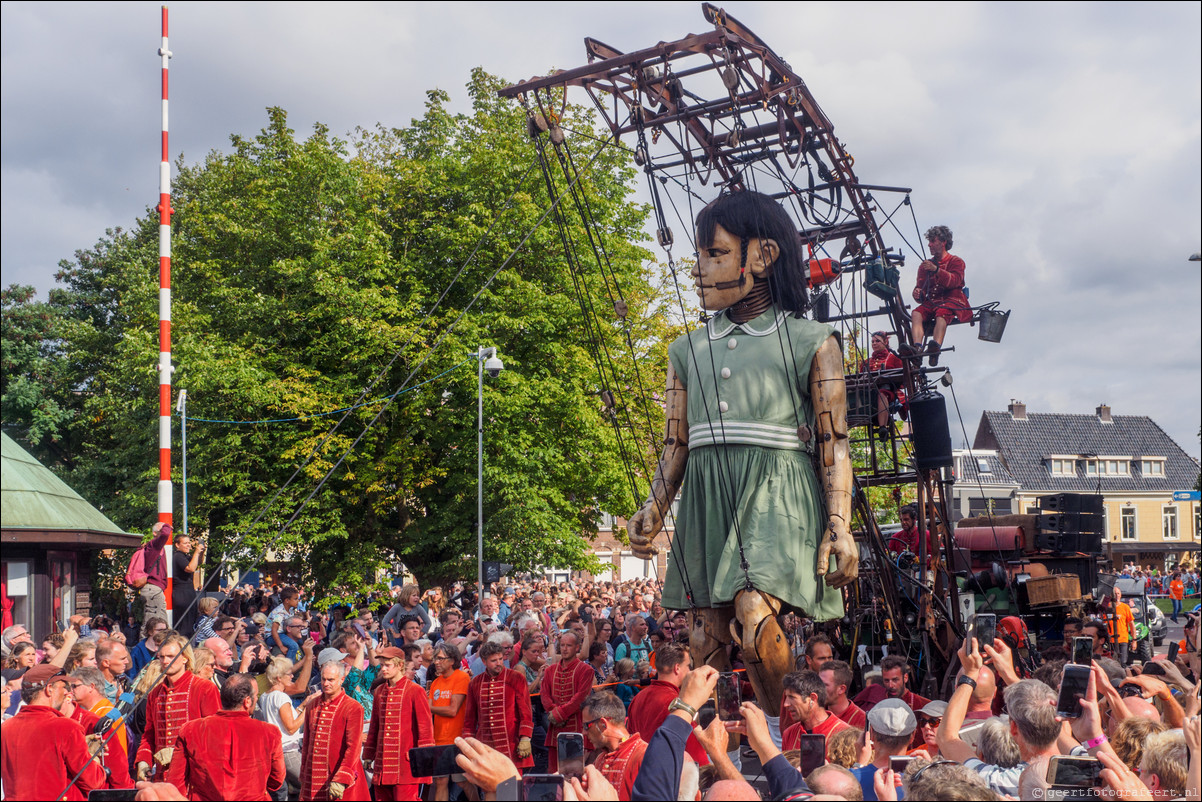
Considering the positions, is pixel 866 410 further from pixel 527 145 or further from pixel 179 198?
pixel 179 198

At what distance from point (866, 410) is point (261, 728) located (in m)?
5.36

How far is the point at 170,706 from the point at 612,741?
3.22 meters

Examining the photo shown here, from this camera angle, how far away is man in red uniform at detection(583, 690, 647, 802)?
4665 mm

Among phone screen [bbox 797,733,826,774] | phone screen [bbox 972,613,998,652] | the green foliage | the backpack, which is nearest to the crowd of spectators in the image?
phone screen [bbox 797,733,826,774]

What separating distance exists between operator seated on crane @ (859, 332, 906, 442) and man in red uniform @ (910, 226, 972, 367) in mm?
327

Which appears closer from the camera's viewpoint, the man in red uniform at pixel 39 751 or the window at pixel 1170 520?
the man in red uniform at pixel 39 751

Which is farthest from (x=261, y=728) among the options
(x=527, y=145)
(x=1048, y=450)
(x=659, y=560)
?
(x=1048, y=450)

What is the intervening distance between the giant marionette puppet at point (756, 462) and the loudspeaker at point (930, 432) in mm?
2624

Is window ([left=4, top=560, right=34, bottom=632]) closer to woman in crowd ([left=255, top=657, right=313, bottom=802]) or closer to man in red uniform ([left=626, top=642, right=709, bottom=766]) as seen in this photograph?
woman in crowd ([left=255, top=657, right=313, bottom=802])

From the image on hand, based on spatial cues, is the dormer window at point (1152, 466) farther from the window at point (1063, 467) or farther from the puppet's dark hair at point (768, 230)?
the puppet's dark hair at point (768, 230)

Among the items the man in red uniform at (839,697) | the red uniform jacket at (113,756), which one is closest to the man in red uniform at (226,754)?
the red uniform jacket at (113,756)

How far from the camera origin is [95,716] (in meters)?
6.28

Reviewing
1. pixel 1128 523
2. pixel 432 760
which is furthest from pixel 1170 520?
pixel 432 760

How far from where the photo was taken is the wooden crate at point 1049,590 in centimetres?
1075
